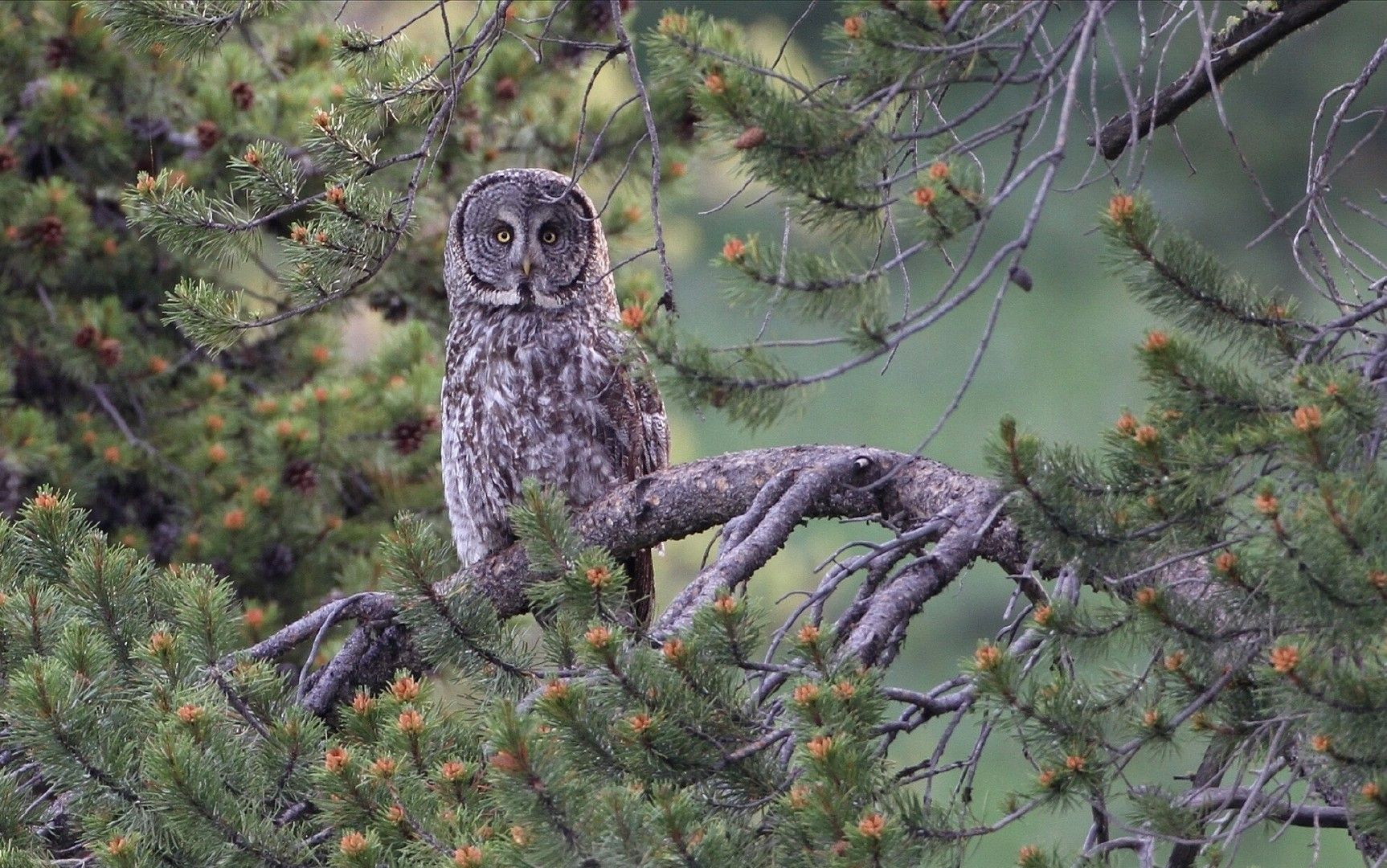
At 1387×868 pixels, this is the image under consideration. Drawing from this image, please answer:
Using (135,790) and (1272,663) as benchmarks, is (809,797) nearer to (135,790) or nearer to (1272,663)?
(1272,663)

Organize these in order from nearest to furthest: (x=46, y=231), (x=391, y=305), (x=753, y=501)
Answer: (x=753, y=501), (x=46, y=231), (x=391, y=305)

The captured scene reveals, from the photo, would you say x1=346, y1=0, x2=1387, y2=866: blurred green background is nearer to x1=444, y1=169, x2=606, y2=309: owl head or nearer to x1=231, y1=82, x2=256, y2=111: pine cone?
x1=231, y1=82, x2=256, y2=111: pine cone

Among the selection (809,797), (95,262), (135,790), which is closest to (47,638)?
(135,790)

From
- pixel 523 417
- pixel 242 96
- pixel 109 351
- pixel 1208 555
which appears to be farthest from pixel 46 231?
pixel 1208 555

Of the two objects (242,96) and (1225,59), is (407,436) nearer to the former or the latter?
(242,96)

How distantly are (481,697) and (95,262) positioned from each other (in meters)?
3.15

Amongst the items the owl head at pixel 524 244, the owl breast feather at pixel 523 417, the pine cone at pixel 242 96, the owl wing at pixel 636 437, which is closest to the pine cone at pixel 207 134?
the pine cone at pixel 242 96

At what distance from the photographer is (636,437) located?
12.0 feet

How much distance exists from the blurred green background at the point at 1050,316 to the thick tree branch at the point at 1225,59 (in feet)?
33.5

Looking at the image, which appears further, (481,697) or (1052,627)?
(481,697)

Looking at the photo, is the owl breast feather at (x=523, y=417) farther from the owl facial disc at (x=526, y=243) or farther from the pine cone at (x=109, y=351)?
the pine cone at (x=109, y=351)

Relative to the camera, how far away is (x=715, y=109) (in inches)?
69.5

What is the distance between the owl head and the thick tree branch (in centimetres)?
174

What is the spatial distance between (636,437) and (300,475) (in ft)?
4.94
